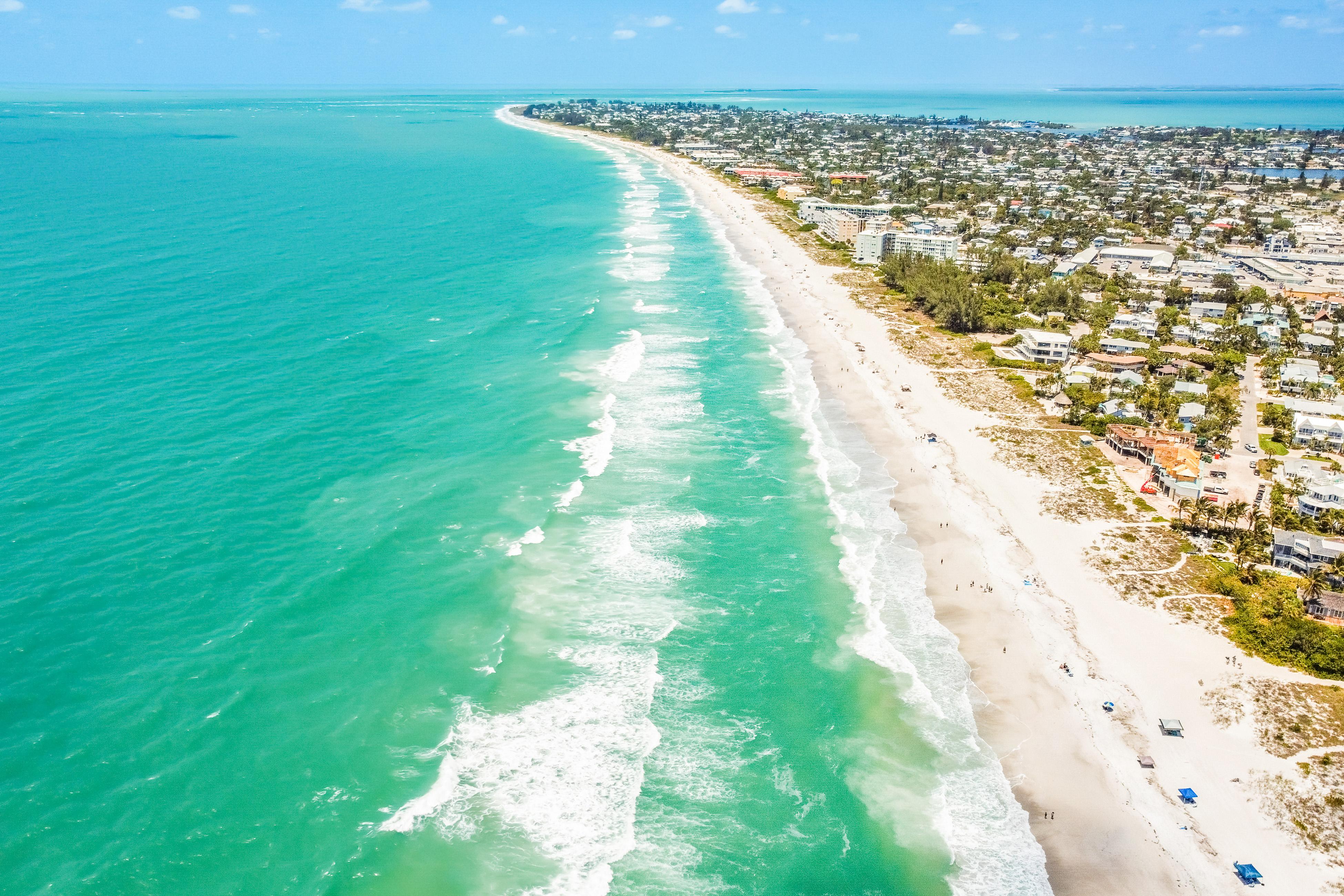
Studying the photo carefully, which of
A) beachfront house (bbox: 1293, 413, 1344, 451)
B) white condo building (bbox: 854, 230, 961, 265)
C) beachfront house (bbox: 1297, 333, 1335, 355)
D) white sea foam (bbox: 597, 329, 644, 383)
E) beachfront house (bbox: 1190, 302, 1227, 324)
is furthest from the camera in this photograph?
white condo building (bbox: 854, 230, 961, 265)

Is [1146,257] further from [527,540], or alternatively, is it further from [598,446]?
[527,540]

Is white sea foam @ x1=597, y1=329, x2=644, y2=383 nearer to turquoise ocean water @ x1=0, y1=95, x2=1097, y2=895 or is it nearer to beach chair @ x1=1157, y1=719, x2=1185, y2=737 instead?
turquoise ocean water @ x1=0, y1=95, x2=1097, y2=895

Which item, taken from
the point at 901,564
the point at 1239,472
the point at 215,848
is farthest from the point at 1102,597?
the point at 215,848

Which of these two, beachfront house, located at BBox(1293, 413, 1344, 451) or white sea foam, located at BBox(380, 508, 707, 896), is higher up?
beachfront house, located at BBox(1293, 413, 1344, 451)

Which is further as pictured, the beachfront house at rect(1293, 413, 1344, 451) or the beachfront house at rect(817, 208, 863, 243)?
the beachfront house at rect(817, 208, 863, 243)

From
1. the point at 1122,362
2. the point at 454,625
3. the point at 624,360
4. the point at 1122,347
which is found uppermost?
the point at 1122,347

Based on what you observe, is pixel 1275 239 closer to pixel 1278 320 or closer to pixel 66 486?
pixel 1278 320

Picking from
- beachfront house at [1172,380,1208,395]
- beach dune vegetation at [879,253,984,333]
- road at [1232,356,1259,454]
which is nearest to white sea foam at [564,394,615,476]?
beach dune vegetation at [879,253,984,333]

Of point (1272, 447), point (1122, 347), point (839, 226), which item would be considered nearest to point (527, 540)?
point (1272, 447)
